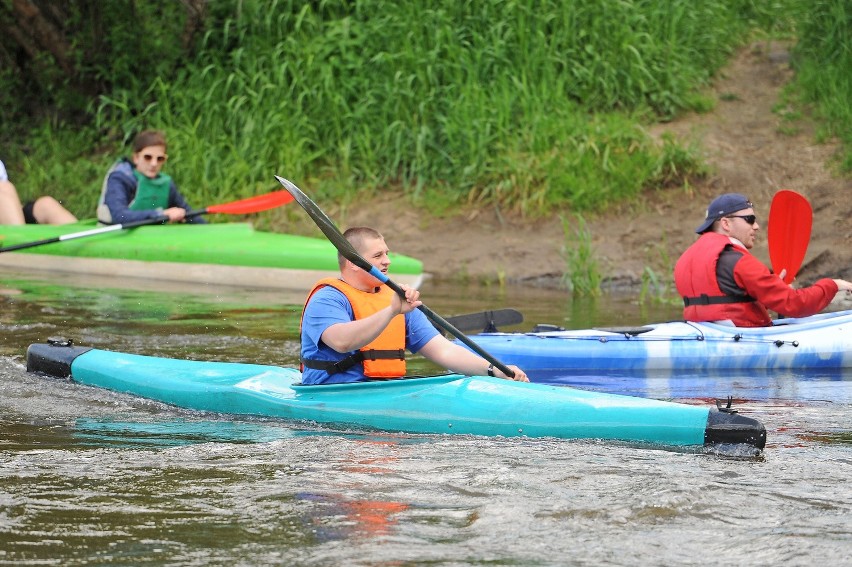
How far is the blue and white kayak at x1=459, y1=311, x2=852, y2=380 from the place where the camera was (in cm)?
652

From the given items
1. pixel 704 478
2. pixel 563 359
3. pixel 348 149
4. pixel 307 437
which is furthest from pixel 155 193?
pixel 704 478

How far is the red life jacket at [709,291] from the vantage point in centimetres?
655

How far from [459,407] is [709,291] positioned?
2.40 m

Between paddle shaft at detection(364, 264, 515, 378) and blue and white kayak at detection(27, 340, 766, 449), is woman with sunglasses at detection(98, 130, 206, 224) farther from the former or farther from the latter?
paddle shaft at detection(364, 264, 515, 378)

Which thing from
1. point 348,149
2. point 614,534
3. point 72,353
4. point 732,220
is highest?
point 348,149

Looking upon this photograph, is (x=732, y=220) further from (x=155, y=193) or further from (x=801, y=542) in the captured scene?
(x=155, y=193)

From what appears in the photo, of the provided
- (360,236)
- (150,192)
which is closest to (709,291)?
(360,236)

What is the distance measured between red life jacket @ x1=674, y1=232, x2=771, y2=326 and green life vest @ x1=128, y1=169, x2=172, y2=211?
4672mm

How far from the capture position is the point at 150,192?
32.6 ft

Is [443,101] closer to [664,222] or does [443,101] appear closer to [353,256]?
[664,222]

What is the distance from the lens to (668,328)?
6.61 metres

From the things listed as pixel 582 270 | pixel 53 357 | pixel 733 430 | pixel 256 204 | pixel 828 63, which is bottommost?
pixel 733 430

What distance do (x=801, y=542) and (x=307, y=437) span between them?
1.91 metres

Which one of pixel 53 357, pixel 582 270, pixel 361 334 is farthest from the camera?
pixel 582 270
